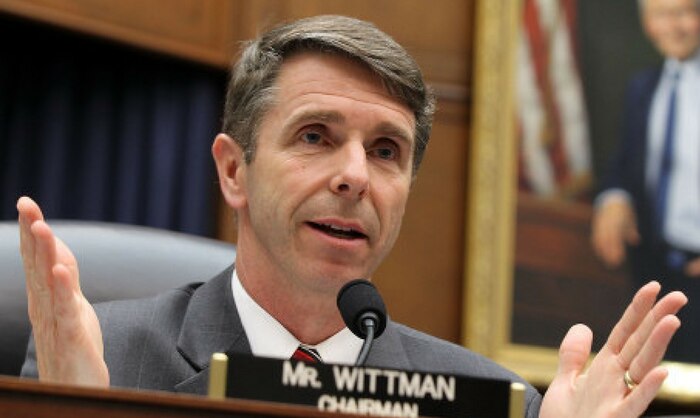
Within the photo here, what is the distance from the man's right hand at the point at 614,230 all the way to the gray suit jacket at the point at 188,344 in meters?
2.81

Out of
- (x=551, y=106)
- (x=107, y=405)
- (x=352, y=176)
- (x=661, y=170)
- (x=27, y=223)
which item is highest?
(x=551, y=106)

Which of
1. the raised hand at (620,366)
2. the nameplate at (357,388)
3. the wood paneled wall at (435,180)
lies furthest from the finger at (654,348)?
the wood paneled wall at (435,180)

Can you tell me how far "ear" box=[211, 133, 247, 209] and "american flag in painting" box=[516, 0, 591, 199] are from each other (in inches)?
114

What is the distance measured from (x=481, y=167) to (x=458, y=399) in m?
3.71

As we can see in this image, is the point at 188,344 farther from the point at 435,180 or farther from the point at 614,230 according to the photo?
the point at 614,230

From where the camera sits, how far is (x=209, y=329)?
244 centimetres

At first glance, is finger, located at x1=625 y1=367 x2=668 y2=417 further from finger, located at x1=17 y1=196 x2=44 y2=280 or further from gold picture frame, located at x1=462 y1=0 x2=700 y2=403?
gold picture frame, located at x1=462 y1=0 x2=700 y2=403

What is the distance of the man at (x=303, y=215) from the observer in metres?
2.39

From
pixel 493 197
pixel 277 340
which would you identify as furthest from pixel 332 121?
pixel 493 197

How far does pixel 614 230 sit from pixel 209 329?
3.24 metres

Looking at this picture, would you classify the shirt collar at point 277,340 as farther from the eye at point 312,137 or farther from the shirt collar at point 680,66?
the shirt collar at point 680,66

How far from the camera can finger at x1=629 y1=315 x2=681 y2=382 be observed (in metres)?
2.00

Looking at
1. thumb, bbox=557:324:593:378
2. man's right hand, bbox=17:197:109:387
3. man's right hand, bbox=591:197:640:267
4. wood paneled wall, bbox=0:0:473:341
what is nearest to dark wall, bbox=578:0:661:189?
man's right hand, bbox=591:197:640:267

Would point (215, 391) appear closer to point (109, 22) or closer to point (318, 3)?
point (109, 22)
